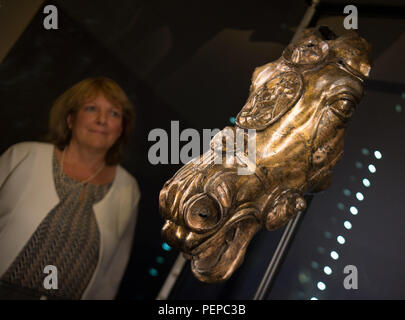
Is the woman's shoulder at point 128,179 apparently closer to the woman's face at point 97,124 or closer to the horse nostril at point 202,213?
the woman's face at point 97,124

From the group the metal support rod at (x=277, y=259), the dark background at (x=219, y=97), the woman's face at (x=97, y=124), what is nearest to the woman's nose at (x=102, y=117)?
the woman's face at (x=97, y=124)

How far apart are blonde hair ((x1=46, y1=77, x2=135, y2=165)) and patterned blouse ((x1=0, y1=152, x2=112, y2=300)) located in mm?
78

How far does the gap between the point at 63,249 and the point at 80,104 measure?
48 cm

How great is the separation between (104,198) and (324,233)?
79 cm

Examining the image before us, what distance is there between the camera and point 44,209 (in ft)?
4.85

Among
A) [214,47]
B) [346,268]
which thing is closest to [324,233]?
[346,268]

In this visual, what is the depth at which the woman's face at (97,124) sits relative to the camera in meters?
1.56

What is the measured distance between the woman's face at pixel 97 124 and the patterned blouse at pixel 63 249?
122 mm

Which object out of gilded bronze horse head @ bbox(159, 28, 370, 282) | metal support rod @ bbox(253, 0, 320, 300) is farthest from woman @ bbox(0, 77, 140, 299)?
gilded bronze horse head @ bbox(159, 28, 370, 282)

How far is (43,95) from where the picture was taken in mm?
1442

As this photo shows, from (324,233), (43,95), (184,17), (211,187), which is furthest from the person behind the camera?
(184,17)

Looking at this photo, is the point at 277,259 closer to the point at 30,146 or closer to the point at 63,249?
the point at 63,249

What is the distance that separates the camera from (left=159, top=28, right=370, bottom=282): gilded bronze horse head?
0.76 meters

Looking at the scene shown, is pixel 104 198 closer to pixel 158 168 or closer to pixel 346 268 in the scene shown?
pixel 158 168
